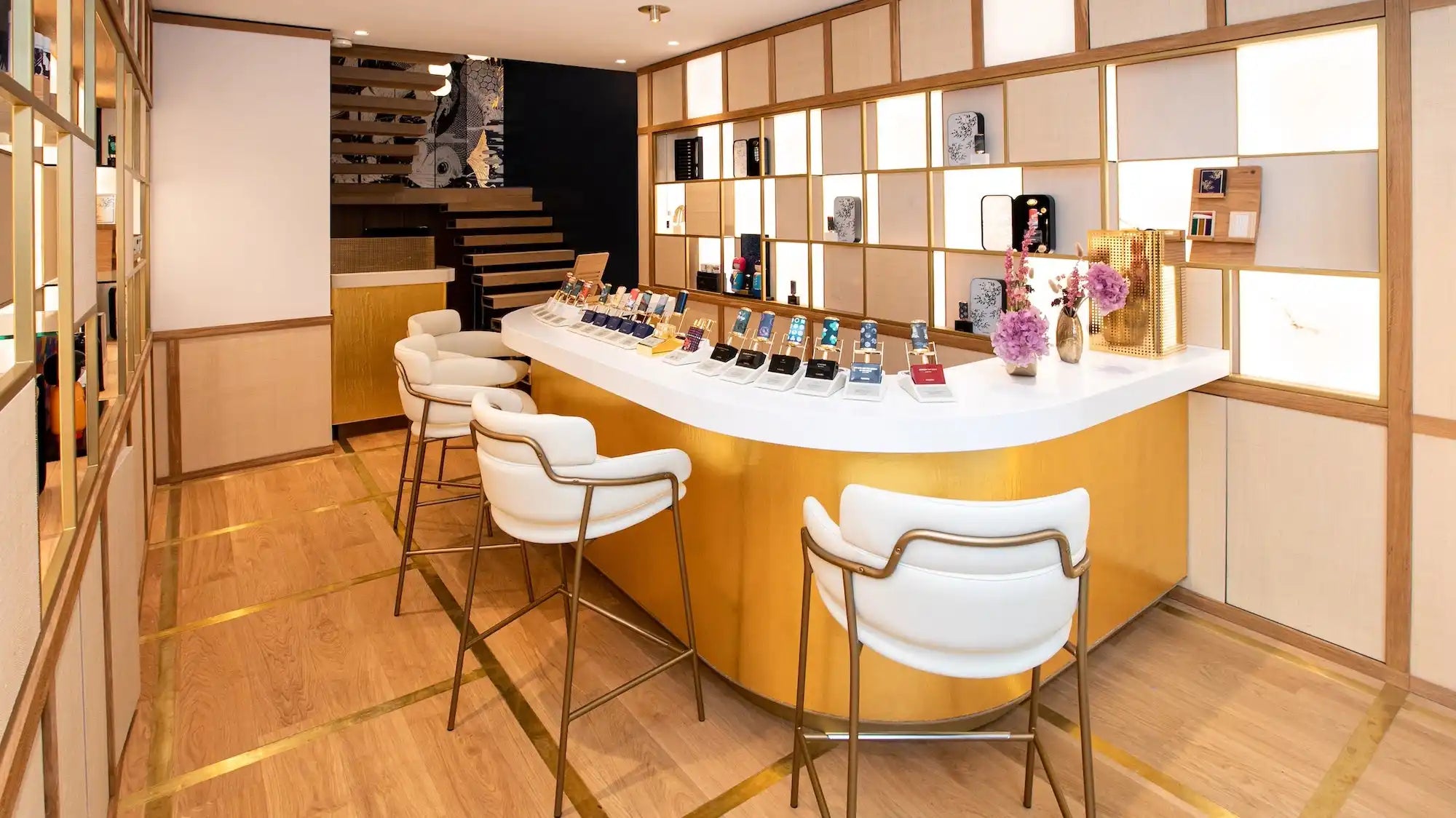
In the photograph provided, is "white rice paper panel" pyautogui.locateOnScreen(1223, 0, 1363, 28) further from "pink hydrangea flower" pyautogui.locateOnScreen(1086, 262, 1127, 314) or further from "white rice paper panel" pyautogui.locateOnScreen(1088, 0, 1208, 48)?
"pink hydrangea flower" pyautogui.locateOnScreen(1086, 262, 1127, 314)

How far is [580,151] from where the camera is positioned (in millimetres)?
9617

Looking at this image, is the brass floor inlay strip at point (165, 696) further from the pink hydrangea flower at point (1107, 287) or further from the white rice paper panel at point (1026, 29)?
the white rice paper panel at point (1026, 29)

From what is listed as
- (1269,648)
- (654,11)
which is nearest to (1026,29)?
(654,11)

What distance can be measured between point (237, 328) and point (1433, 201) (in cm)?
580

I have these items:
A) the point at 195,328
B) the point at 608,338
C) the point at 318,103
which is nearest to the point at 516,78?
the point at 318,103

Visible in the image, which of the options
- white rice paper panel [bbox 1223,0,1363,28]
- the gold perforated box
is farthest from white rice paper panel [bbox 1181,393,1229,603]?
white rice paper panel [bbox 1223,0,1363,28]

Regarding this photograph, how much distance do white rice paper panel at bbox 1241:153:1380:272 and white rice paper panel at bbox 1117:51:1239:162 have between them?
0.58ft

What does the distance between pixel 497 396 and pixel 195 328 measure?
3.43 meters

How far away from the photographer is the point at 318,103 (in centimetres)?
535

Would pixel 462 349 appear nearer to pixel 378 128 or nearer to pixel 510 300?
pixel 510 300

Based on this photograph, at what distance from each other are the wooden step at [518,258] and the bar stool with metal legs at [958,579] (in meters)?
6.59

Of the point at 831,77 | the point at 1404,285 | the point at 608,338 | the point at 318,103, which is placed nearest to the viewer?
the point at 1404,285

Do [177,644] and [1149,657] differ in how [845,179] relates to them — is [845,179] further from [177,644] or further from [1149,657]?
[177,644]

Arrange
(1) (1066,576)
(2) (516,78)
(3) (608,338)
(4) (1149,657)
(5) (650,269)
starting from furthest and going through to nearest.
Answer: (2) (516,78) → (5) (650,269) → (3) (608,338) → (4) (1149,657) → (1) (1066,576)
